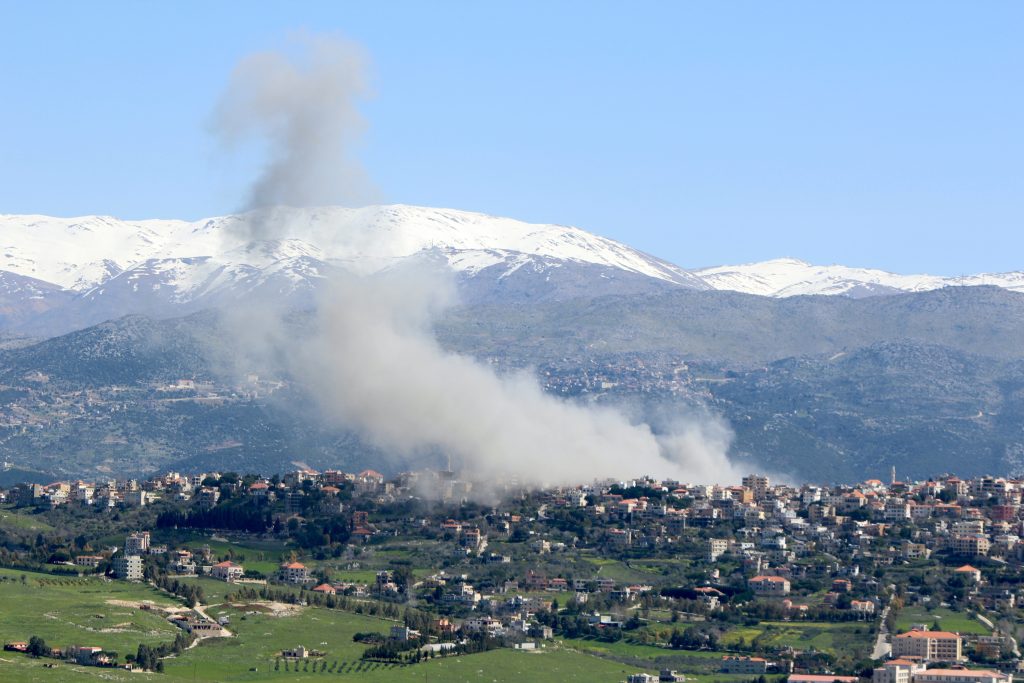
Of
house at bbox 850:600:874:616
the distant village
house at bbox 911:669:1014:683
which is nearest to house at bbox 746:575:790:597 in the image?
the distant village

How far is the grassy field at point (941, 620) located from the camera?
139m

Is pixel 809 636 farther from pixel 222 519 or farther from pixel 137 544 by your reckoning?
pixel 222 519

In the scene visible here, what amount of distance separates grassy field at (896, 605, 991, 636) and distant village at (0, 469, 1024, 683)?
0.88ft

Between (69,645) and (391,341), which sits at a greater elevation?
(391,341)

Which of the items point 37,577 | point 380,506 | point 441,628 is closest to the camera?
point 441,628

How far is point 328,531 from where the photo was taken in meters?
171

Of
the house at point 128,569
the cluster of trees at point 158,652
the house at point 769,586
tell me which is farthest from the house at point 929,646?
the house at point 128,569

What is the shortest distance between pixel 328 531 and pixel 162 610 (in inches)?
1353

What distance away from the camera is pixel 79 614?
5231 inches

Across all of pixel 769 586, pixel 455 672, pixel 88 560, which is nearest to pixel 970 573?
pixel 769 586

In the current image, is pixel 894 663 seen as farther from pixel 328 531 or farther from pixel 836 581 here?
pixel 328 531

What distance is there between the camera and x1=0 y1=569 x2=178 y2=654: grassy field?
126812 millimetres

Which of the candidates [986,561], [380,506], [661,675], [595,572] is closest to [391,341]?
[380,506]

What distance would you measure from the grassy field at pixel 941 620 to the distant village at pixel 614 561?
270 mm
